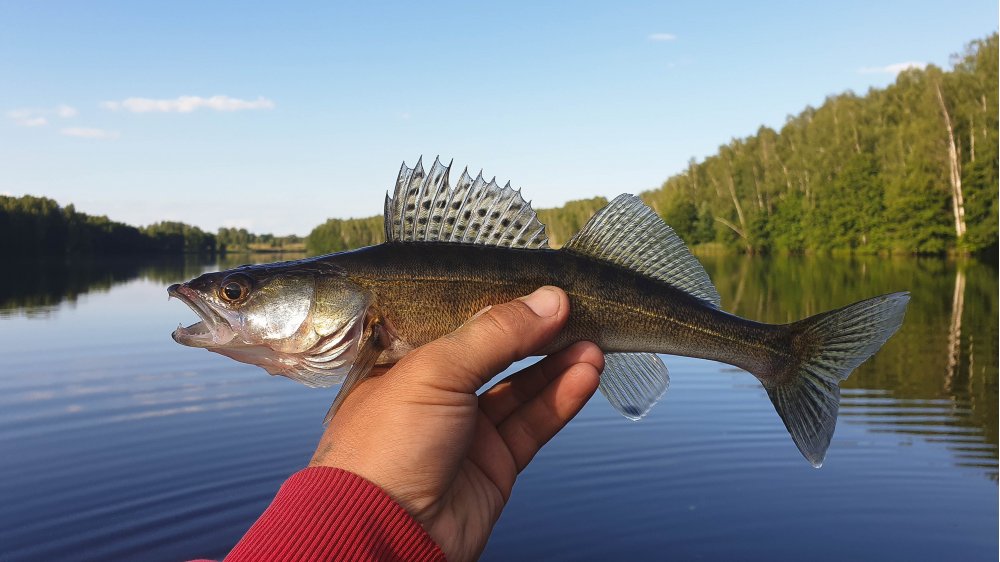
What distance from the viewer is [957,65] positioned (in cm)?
7106

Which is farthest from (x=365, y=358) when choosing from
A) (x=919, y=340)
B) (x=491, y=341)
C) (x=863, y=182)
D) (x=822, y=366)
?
(x=863, y=182)

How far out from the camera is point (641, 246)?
4074mm

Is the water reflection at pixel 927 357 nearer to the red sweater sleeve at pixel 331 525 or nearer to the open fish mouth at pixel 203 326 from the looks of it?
the red sweater sleeve at pixel 331 525

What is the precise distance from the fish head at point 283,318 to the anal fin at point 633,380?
147 centimetres

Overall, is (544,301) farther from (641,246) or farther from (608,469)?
(608,469)

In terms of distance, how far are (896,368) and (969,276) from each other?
37.0 m

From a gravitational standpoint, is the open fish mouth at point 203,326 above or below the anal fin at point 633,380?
above

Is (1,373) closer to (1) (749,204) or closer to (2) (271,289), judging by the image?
(2) (271,289)

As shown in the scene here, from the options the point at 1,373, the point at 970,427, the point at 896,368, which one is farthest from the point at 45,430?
the point at 896,368

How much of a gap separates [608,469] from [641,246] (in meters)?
12.9

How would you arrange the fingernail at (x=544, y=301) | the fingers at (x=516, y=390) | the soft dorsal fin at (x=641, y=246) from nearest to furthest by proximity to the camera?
the fingernail at (x=544, y=301) → the soft dorsal fin at (x=641, y=246) → the fingers at (x=516, y=390)

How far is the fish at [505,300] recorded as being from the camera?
3.65 meters

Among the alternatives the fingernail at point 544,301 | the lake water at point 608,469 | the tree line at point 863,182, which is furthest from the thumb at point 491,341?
the tree line at point 863,182

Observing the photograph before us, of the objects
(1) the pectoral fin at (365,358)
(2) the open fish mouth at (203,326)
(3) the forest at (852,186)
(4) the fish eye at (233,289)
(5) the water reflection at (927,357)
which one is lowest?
(5) the water reflection at (927,357)
